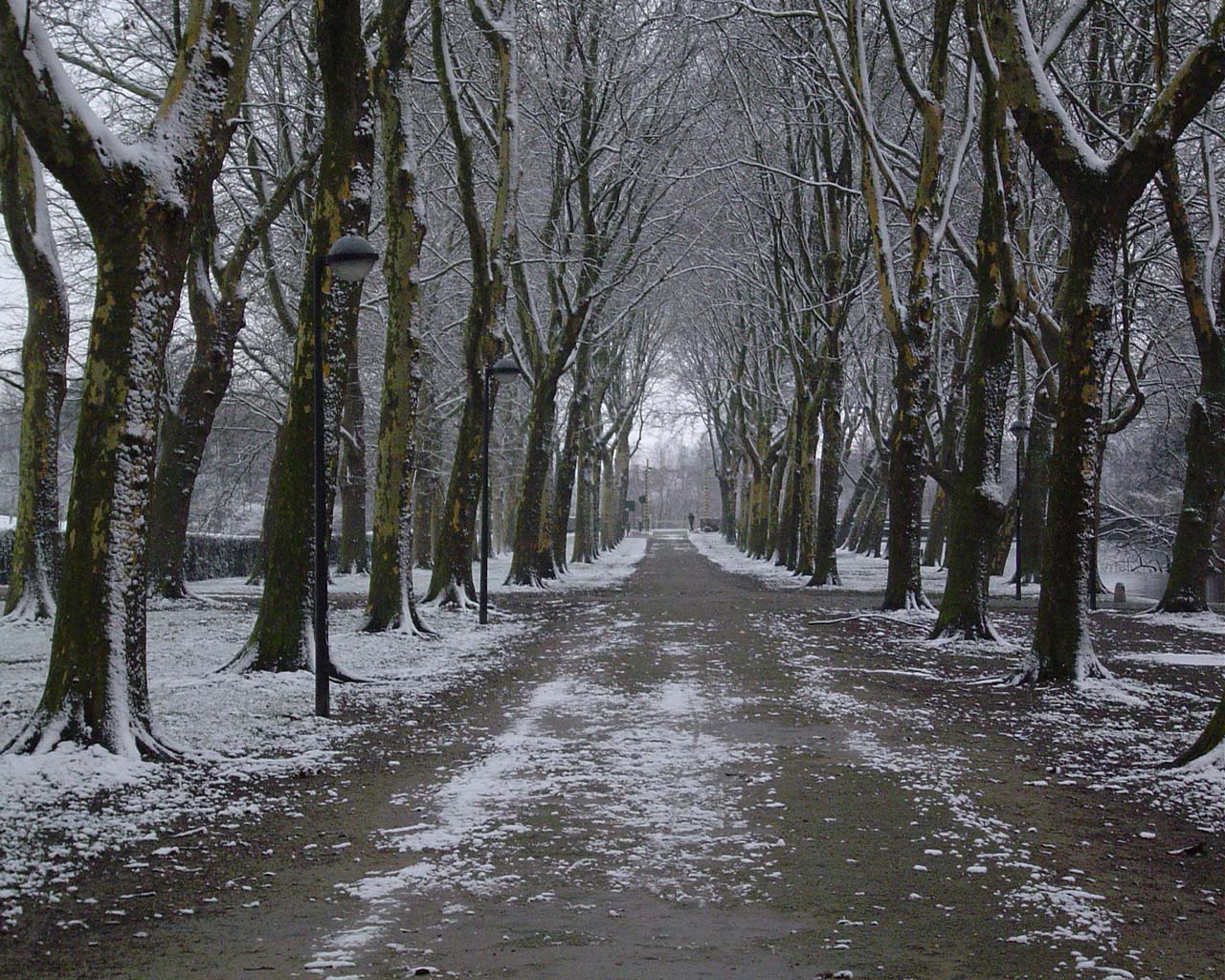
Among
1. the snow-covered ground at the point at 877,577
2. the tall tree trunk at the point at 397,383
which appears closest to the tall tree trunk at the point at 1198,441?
the snow-covered ground at the point at 877,577

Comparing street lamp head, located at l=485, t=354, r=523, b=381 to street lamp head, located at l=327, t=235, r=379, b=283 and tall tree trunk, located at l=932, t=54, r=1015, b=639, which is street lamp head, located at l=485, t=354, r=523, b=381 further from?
street lamp head, located at l=327, t=235, r=379, b=283

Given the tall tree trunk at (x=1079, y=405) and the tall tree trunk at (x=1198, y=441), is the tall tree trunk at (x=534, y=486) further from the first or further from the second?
the tall tree trunk at (x=1079, y=405)

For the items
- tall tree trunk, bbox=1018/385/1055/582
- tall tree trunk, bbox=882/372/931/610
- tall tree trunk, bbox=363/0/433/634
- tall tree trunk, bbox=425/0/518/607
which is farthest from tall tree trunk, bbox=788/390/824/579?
tall tree trunk, bbox=363/0/433/634

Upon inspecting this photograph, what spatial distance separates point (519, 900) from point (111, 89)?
18.2 m

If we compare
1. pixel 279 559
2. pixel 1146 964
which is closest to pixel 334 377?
pixel 279 559

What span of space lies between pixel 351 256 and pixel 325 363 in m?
2.33

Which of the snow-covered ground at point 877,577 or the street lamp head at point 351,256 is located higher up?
the street lamp head at point 351,256

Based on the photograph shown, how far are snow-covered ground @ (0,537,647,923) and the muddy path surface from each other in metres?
0.51

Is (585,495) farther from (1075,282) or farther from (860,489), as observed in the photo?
(1075,282)

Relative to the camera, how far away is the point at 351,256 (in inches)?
380

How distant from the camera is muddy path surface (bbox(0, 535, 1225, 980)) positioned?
453cm

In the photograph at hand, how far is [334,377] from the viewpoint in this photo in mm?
11828

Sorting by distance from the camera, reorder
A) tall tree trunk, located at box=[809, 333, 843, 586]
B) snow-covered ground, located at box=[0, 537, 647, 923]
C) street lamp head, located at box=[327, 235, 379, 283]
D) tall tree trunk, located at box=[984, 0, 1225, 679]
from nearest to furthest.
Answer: snow-covered ground, located at box=[0, 537, 647, 923], street lamp head, located at box=[327, 235, 379, 283], tall tree trunk, located at box=[984, 0, 1225, 679], tall tree trunk, located at box=[809, 333, 843, 586]

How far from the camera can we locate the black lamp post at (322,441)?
31.8 feet
